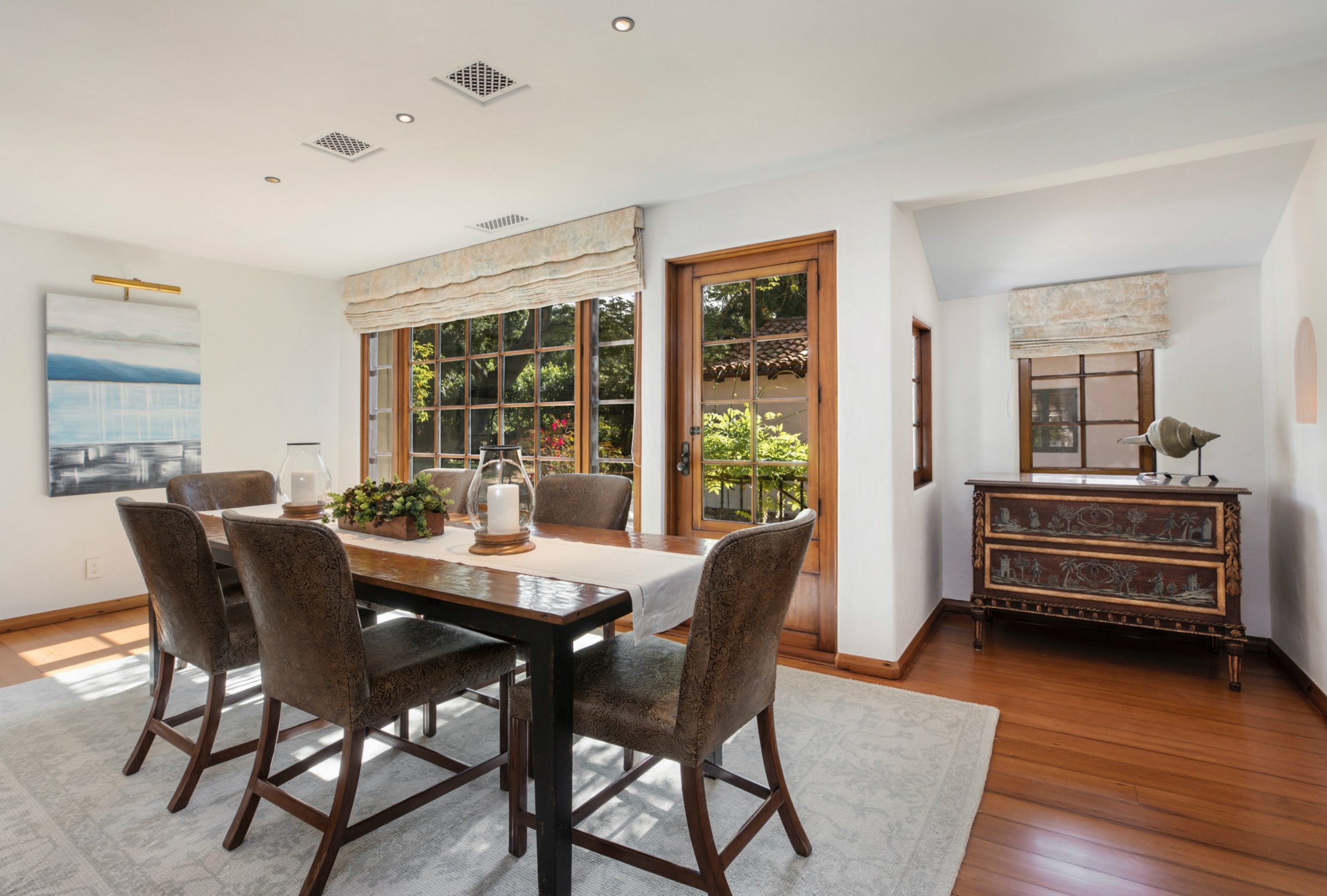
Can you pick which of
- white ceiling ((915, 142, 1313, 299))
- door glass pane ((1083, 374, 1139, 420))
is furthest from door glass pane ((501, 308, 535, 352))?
door glass pane ((1083, 374, 1139, 420))

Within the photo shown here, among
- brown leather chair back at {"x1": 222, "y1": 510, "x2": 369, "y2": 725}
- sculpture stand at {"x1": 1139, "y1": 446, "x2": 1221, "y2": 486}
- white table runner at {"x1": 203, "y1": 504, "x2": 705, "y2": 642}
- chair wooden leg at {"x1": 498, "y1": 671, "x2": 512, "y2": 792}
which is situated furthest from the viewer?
sculpture stand at {"x1": 1139, "y1": 446, "x2": 1221, "y2": 486}

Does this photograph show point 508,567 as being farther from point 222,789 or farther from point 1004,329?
point 1004,329

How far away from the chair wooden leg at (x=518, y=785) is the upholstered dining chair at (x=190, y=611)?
2.36ft

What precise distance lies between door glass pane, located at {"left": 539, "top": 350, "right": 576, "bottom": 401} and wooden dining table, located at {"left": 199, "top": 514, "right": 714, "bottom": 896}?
2718 mm

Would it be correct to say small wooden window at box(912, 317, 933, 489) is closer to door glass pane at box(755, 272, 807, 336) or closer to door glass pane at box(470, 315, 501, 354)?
door glass pane at box(755, 272, 807, 336)

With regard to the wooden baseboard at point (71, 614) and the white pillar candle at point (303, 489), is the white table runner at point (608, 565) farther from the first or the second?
the wooden baseboard at point (71, 614)

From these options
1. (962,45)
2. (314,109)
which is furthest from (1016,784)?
(314,109)

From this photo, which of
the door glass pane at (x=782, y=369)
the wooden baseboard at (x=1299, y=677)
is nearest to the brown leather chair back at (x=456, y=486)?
the door glass pane at (x=782, y=369)

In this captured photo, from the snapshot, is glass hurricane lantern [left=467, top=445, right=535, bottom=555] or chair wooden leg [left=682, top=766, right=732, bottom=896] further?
glass hurricane lantern [left=467, top=445, right=535, bottom=555]

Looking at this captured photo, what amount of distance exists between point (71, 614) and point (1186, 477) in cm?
621

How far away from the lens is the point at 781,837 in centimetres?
→ 187

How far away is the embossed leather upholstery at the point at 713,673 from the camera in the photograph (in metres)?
1.40

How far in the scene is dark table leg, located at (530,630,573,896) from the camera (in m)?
1.46

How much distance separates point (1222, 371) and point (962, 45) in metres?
2.44
